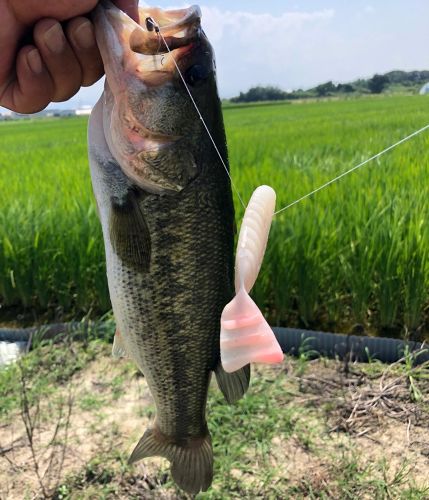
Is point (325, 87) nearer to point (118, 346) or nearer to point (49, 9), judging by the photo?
point (49, 9)

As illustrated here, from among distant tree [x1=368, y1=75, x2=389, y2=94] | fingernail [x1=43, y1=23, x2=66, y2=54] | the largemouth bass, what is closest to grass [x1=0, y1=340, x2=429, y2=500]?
the largemouth bass

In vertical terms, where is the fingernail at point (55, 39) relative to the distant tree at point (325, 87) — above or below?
above

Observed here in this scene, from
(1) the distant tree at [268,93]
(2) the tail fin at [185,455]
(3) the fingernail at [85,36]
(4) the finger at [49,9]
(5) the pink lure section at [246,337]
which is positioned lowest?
(2) the tail fin at [185,455]

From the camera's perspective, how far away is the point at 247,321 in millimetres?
897

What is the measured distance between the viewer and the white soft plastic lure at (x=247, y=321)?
893 mm

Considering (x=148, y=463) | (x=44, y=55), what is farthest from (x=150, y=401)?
(x=44, y=55)

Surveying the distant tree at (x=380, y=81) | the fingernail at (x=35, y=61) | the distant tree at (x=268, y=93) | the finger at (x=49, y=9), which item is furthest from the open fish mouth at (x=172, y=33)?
the distant tree at (x=268, y=93)

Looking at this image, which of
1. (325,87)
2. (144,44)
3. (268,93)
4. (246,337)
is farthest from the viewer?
(268,93)

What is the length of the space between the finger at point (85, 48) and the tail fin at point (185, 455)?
41.8 inches

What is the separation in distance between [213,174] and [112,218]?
267 mm

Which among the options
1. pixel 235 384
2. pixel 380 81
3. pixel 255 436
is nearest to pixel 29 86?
pixel 235 384

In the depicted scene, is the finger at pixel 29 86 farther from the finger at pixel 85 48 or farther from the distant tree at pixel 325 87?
the distant tree at pixel 325 87

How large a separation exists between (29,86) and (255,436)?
180 cm

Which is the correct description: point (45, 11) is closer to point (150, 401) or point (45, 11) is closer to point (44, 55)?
point (44, 55)
